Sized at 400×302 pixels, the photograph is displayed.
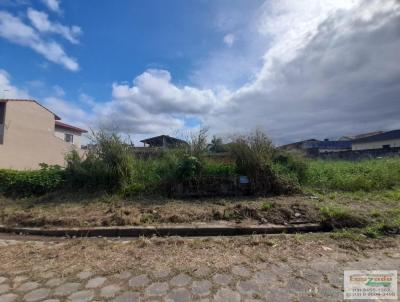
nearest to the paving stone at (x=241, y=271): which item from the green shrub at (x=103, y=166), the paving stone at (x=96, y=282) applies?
the paving stone at (x=96, y=282)

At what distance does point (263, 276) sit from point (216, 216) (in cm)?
188

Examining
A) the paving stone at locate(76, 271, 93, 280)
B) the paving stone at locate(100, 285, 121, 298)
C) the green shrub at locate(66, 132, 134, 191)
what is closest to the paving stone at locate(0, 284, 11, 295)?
the paving stone at locate(76, 271, 93, 280)

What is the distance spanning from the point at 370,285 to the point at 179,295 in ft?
5.99

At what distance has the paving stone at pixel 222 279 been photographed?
231 centimetres

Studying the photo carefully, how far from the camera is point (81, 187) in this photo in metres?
6.50

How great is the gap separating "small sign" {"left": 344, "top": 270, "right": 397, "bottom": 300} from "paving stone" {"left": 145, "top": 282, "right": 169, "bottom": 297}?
5.31ft

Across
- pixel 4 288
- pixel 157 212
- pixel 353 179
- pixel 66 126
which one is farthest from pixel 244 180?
pixel 66 126

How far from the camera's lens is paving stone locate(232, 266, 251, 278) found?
7.95 ft

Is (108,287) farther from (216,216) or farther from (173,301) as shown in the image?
(216,216)

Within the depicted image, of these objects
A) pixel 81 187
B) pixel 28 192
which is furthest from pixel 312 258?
pixel 28 192

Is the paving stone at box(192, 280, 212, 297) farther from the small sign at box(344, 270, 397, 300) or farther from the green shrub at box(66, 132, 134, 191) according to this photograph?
the green shrub at box(66, 132, 134, 191)

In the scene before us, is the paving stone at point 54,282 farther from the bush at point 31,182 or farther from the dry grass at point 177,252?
the bush at point 31,182

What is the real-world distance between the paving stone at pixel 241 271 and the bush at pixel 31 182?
5966mm

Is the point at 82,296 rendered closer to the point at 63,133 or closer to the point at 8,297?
the point at 8,297
